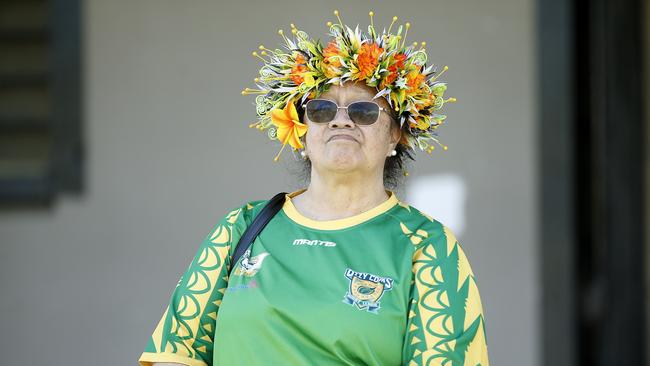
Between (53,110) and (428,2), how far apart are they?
1900 millimetres

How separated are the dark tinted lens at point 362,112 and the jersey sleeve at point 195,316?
0.45 m

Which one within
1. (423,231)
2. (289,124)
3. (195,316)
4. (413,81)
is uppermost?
(413,81)

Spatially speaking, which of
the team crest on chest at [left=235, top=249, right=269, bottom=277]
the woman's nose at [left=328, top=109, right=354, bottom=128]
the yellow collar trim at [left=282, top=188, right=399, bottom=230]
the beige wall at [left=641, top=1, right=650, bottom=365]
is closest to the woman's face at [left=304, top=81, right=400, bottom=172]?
the woman's nose at [left=328, top=109, right=354, bottom=128]

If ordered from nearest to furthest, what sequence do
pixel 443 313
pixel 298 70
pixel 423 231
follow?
pixel 443 313
pixel 423 231
pixel 298 70

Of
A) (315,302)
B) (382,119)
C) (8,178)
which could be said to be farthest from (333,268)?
(8,178)

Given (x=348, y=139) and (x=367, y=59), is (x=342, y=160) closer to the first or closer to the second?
(x=348, y=139)

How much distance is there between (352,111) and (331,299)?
532 millimetres

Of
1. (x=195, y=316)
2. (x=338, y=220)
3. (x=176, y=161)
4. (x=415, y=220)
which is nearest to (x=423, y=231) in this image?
(x=415, y=220)

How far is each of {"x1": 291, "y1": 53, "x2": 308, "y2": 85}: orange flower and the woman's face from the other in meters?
0.09

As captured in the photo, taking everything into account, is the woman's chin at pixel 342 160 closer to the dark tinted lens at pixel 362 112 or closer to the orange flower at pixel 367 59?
the dark tinted lens at pixel 362 112

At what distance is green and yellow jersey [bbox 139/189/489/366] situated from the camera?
8.70 feet

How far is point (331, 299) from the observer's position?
2676mm

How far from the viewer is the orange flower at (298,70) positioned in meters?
3.02

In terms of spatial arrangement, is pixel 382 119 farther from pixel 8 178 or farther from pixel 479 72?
pixel 8 178
